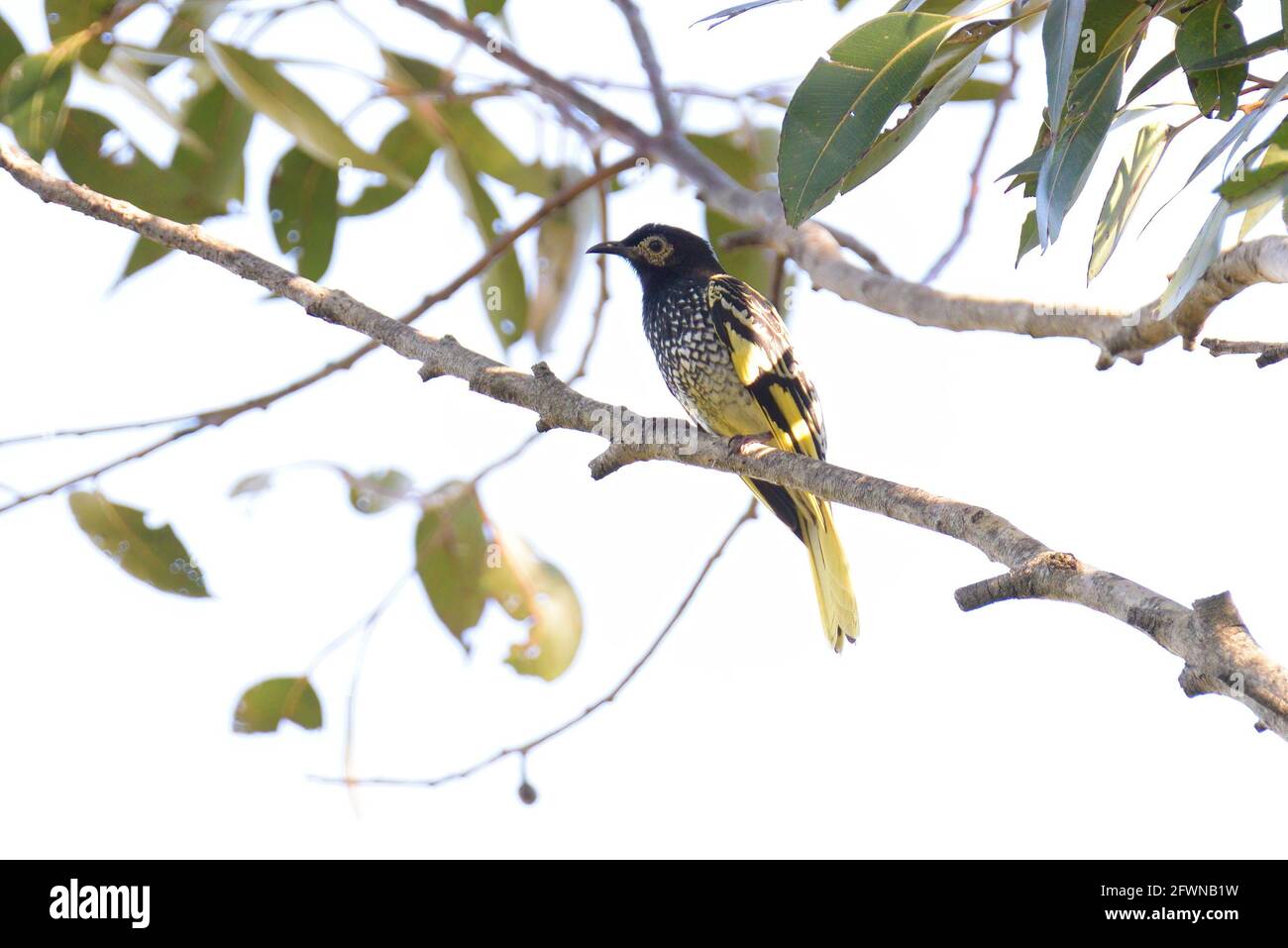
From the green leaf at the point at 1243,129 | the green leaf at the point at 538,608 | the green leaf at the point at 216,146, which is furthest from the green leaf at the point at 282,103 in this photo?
the green leaf at the point at 1243,129

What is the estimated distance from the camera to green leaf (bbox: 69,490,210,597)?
3.24 m

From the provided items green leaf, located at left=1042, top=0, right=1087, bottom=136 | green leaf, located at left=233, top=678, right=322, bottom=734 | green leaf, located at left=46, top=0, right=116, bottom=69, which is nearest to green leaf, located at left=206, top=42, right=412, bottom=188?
green leaf, located at left=46, top=0, right=116, bottom=69

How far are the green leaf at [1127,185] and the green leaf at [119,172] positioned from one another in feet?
8.03

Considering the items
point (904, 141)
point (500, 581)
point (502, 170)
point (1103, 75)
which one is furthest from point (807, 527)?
point (1103, 75)

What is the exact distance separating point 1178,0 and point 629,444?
110 centimetres

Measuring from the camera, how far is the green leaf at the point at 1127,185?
2109mm

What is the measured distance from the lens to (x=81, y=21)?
3.32m

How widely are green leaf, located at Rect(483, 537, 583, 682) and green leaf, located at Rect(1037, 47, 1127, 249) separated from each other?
272 cm

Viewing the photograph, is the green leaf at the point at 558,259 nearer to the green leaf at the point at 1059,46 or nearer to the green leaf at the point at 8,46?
the green leaf at the point at 8,46

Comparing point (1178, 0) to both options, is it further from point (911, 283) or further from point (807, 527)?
point (807, 527)

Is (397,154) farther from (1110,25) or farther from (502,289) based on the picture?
(1110,25)

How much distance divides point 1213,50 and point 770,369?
206 centimetres

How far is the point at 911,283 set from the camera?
2.85m

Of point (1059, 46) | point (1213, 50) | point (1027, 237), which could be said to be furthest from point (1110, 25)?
point (1027, 237)
